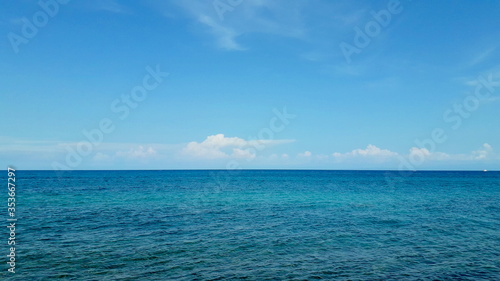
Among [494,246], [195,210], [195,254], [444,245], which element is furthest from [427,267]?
[195,210]

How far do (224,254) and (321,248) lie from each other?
7.62 meters

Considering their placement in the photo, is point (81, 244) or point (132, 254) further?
point (81, 244)

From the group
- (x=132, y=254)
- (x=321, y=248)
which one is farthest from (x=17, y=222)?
(x=321, y=248)

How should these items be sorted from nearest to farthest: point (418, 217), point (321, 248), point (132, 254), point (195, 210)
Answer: point (132, 254) < point (321, 248) < point (418, 217) < point (195, 210)

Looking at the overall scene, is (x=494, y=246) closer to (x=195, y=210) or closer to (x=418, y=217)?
(x=418, y=217)

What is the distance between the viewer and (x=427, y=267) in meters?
19.3

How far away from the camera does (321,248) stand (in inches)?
925

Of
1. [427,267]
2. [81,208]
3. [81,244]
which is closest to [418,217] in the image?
[427,267]

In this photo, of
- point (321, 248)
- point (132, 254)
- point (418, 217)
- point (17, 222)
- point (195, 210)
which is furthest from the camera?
point (195, 210)

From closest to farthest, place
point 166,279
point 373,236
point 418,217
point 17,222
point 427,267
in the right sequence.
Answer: point 166,279, point 427,267, point 373,236, point 17,222, point 418,217

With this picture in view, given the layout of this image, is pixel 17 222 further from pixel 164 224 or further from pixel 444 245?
pixel 444 245

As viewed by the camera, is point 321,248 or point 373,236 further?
point 373,236

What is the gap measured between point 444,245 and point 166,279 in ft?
72.2

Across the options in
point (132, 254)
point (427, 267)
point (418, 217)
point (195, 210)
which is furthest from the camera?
point (195, 210)
